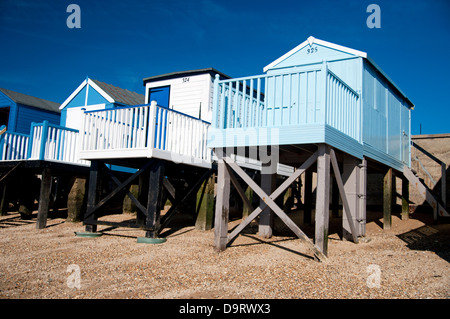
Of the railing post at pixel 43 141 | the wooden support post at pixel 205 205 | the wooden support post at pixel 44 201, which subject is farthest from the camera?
the railing post at pixel 43 141

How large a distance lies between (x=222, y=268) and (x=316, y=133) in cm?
292

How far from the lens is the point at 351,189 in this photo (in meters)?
8.96

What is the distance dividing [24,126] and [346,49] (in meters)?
16.1

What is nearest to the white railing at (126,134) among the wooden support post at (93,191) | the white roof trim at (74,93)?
the wooden support post at (93,191)

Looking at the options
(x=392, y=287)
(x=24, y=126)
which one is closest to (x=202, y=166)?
(x=392, y=287)

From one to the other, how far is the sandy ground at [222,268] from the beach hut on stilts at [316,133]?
2.00 feet

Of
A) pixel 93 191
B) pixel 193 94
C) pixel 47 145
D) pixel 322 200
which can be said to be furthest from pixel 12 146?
pixel 322 200

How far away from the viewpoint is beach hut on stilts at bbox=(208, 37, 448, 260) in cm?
713

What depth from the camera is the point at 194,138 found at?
10.8 m

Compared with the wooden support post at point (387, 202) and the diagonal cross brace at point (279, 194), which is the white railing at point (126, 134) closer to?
the diagonal cross brace at point (279, 194)

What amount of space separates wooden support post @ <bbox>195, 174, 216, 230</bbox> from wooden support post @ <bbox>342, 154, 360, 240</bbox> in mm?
3803

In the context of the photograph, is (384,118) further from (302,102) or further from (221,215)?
(221,215)

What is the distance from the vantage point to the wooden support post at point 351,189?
890 centimetres

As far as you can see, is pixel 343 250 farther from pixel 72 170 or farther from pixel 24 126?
pixel 24 126
